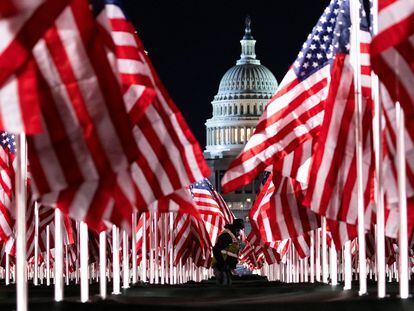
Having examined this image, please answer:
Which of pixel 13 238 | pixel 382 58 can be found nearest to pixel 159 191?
pixel 382 58

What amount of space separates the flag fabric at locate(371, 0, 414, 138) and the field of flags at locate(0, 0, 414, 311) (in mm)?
12

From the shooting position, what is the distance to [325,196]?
20.1 m

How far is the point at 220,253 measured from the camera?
31.9 m

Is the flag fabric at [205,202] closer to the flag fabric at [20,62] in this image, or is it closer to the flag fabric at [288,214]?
the flag fabric at [288,214]

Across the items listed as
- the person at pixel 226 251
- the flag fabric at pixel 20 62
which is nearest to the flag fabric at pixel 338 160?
the flag fabric at pixel 20 62

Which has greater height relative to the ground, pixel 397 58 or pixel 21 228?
pixel 397 58

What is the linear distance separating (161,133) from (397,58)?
5.85 metres

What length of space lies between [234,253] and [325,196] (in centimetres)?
1216

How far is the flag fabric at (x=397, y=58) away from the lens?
14.7 metres

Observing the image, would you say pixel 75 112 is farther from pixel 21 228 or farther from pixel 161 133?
pixel 161 133

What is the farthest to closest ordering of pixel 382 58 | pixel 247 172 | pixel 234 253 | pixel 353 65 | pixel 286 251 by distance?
pixel 286 251
pixel 234 253
pixel 247 172
pixel 353 65
pixel 382 58

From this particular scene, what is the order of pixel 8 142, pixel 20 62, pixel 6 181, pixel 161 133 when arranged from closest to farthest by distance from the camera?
1. pixel 20 62
2. pixel 161 133
3. pixel 8 142
4. pixel 6 181

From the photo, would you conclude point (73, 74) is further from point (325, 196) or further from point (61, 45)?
point (325, 196)

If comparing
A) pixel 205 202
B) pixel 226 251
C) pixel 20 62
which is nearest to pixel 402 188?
pixel 20 62
